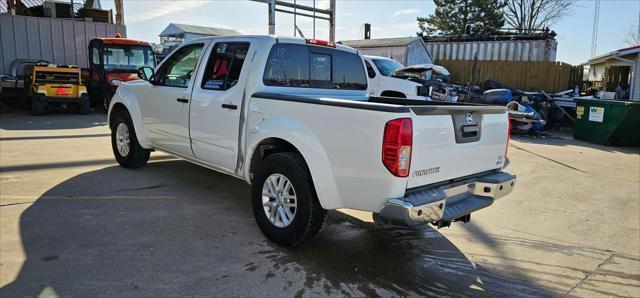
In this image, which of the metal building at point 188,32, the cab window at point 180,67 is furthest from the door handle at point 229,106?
the metal building at point 188,32

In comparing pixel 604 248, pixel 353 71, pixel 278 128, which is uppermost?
pixel 353 71

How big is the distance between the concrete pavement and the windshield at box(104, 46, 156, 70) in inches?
329

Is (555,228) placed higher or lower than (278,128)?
lower

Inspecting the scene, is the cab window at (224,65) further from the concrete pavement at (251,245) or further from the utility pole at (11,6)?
the utility pole at (11,6)

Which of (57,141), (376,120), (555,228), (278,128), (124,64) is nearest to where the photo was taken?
(376,120)

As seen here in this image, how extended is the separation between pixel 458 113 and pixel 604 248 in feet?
7.71

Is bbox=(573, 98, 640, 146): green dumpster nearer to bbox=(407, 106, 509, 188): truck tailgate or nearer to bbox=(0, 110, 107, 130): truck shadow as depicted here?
bbox=(407, 106, 509, 188): truck tailgate

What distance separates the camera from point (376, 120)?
126 inches

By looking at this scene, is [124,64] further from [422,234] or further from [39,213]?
[422,234]

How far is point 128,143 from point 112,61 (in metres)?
9.21

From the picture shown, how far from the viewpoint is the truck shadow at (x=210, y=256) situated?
3.34 meters

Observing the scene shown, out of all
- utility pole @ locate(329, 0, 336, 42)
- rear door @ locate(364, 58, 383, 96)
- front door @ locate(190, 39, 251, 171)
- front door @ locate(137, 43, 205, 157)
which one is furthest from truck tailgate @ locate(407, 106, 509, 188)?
utility pole @ locate(329, 0, 336, 42)

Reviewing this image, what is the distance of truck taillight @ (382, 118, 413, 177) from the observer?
313cm

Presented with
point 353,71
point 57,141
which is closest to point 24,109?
point 57,141
